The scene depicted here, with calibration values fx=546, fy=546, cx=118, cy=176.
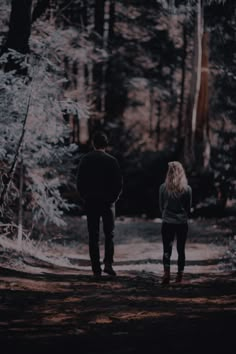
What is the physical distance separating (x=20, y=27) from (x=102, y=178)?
5050 millimetres

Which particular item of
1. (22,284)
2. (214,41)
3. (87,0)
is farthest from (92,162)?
(214,41)

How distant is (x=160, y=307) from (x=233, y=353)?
186cm

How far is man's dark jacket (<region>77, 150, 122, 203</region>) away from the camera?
25.8 feet

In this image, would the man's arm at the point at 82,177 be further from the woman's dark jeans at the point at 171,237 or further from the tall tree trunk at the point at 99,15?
the tall tree trunk at the point at 99,15

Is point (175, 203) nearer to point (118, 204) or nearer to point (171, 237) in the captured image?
point (171, 237)

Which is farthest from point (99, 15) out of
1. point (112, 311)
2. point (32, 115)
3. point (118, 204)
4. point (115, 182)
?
point (112, 311)

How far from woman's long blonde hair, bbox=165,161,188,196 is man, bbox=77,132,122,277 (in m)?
0.72

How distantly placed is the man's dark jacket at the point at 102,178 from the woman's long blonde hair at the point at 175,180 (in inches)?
28.9

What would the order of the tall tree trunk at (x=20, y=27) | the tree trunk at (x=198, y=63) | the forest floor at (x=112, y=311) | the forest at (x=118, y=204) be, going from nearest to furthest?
1. the forest floor at (x=112, y=311)
2. the forest at (x=118, y=204)
3. the tall tree trunk at (x=20, y=27)
4. the tree trunk at (x=198, y=63)

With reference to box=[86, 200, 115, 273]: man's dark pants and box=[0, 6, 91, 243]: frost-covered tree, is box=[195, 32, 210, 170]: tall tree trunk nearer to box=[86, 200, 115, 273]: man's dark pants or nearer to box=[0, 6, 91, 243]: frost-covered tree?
box=[0, 6, 91, 243]: frost-covered tree

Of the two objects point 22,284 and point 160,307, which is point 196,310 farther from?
point 22,284

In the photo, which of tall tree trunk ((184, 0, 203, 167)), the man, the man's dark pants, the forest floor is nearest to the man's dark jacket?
the man

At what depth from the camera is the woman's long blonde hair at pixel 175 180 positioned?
311 inches

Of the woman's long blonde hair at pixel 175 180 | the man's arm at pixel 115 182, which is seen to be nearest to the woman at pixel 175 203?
the woman's long blonde hair at pixel 175 180
